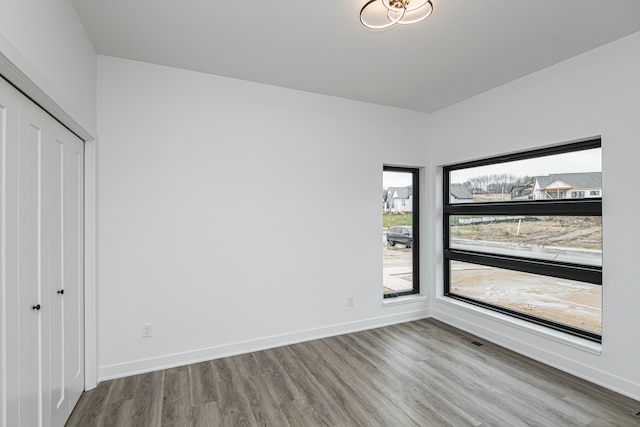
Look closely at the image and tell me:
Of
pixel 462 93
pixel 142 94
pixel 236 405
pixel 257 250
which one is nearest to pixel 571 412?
pixel 236 405

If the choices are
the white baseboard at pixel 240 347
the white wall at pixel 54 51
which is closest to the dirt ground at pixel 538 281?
the white baseboard at pixel 240 347

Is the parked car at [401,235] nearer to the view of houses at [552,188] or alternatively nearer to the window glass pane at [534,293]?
the window glass pane at [534,293]

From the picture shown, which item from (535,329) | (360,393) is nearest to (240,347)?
(360,393)

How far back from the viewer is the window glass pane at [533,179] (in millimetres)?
2725

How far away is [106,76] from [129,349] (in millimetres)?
2394

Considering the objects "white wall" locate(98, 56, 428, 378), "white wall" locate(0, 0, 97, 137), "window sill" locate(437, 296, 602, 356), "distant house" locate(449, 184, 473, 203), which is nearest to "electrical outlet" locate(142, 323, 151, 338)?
"white wall" locate(98, 56, 428, 378)

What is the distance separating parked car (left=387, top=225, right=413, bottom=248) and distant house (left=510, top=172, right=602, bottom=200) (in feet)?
4.37

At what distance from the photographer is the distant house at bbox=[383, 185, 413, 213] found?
13.5ft

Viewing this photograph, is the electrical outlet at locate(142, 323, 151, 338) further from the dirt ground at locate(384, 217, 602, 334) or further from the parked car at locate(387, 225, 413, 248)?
the parked car at locate(387, 225, 413, 248)

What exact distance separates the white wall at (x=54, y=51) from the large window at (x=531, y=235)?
12.9 feet

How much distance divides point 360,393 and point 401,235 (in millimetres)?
2275

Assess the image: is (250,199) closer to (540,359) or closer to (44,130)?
(44,130)

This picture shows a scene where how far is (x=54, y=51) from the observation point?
5.72 ft

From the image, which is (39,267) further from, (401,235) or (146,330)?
(401,235)
